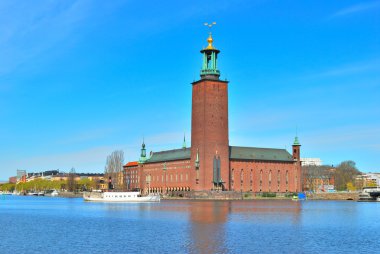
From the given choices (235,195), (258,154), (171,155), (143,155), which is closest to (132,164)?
(143,155)

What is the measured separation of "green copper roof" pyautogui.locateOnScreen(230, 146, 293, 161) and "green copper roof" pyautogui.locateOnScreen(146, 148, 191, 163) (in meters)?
9.68

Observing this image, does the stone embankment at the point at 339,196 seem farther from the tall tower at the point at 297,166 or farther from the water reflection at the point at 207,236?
the water reflection at the point at 207,236

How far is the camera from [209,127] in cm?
11106

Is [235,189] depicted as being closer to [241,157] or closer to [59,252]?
[241,157]

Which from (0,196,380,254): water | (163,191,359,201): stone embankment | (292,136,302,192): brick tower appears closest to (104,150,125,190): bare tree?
(163,191,359,201): stone embankment

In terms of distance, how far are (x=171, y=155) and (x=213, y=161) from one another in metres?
24.4

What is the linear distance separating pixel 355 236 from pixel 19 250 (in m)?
19.5

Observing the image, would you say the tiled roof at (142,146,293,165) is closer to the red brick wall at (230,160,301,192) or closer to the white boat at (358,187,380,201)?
the red brick wall at (230,160,301,192)

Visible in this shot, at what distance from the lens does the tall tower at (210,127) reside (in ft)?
365

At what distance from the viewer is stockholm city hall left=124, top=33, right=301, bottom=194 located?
11150 cm

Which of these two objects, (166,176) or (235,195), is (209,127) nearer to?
(235,195)

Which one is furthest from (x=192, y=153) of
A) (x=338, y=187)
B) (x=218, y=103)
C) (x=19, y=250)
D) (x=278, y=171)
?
(x=19, y=250)

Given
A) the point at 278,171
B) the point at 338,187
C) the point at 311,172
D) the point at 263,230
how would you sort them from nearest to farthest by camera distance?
the point at 263,230, the point at 278,171, the point at 338,187, the point at 311,172

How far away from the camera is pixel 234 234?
35.0 meters
